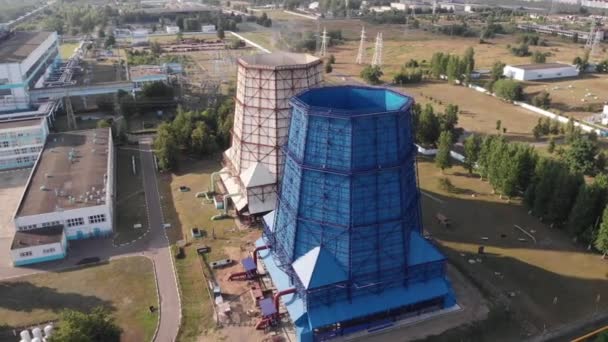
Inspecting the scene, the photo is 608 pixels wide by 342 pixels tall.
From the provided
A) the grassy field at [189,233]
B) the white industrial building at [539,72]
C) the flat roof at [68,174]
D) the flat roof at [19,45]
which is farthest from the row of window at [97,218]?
the white industrial building at [539,72]

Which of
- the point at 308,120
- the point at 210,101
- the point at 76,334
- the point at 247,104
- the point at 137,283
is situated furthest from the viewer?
the point at 210,101

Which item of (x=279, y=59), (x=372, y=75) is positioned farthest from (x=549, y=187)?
(x=372, y=75)

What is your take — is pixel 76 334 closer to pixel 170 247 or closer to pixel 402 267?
pixel 170 247

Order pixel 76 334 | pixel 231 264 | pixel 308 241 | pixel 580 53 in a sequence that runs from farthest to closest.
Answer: pixel 580 53, pixel 231 264, pixel 308 241, pixel 76 334

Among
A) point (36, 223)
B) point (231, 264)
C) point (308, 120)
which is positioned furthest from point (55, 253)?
point (308, 120)

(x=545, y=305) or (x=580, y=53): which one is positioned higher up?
(x=580, y=53)

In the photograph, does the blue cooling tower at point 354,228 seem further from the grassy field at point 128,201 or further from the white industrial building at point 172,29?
the white industrial building at point 172,29

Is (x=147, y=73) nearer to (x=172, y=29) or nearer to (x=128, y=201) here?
(x=128, y=201)
